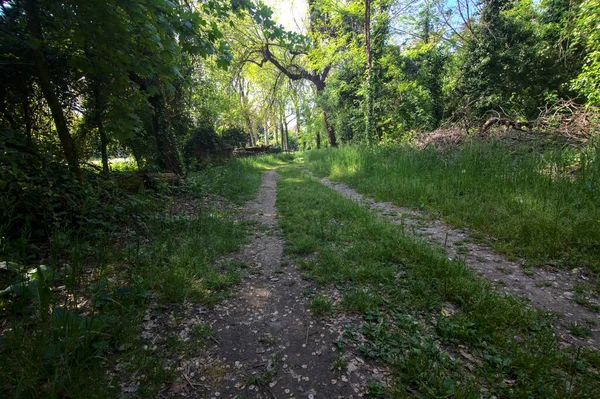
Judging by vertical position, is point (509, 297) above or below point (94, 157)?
below

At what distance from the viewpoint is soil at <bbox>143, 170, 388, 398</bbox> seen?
171 cm

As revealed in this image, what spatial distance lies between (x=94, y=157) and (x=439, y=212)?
928 centimetres

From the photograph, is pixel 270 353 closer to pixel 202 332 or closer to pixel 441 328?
pixel 202 332

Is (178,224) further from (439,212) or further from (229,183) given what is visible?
(439,212)

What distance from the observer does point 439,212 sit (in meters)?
5.11

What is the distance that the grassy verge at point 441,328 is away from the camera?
64.0 inches

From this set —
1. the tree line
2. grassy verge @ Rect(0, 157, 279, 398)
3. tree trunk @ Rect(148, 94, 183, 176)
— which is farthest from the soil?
tree trunk @ Rect(148, 94, 183, 176)

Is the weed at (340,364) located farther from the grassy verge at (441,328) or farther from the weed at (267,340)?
the weed at (267,340)

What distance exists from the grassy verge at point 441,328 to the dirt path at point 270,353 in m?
0.17

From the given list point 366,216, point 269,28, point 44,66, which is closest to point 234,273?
point 366,216

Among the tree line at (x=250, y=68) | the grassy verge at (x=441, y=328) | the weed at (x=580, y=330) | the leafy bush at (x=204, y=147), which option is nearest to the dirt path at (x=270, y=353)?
the grassy verge at (x=441, y=328)

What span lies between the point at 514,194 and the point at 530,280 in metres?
2.40

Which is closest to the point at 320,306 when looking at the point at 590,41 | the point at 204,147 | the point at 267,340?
the point at 267,340

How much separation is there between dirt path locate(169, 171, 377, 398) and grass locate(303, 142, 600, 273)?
294 cm
